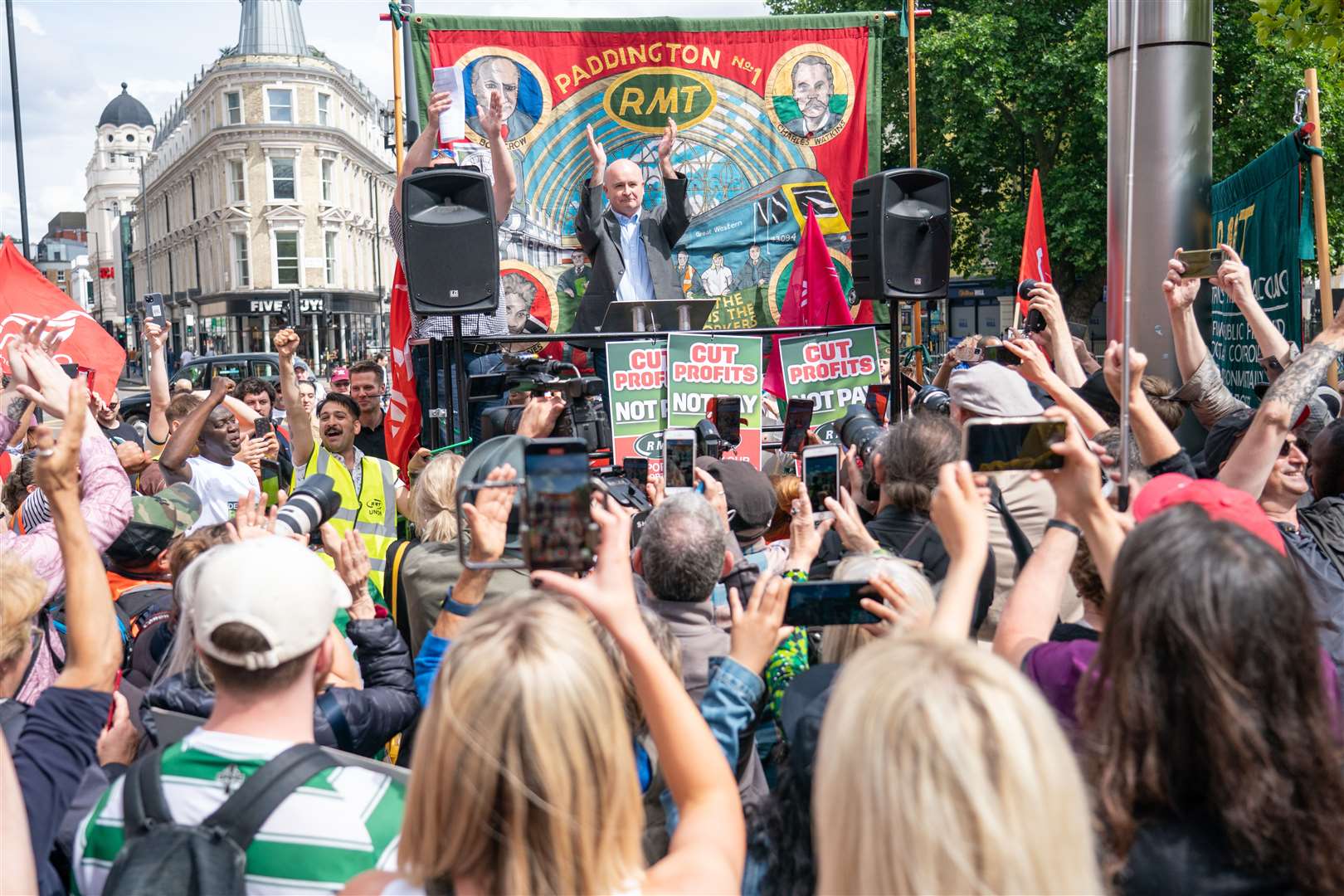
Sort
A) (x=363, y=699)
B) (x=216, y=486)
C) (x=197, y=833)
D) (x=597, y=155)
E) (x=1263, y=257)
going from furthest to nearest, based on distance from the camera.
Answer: (x=597, y=155)
(x=1263, y=257)
(x=216, y=486)
(x=363, y=699)
(x=197, y=833)

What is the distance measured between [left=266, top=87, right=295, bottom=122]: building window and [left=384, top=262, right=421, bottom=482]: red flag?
181 ft

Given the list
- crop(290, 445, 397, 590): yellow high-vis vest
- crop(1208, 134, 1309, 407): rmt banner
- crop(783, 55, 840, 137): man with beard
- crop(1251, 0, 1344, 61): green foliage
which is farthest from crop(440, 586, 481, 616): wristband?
crop(783, 55, 840, 137): man with beard

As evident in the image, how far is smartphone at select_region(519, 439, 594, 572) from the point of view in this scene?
2.00 m

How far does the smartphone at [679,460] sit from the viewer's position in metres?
3.67

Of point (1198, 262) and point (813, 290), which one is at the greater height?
point (813, 290)

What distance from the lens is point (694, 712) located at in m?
1.85

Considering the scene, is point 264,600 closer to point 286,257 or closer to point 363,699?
point 363,699

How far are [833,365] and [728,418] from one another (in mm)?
1560

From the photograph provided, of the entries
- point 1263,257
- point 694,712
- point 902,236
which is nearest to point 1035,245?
point 902,236

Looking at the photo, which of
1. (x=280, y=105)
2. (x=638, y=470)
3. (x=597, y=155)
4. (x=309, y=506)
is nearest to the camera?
(x=309, y=506)

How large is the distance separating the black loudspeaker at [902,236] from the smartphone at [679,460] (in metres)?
3.48

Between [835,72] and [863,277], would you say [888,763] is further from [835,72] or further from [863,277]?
[835,72]

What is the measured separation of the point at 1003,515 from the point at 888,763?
81.6 inches

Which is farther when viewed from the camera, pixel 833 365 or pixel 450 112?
pixel 450 112
